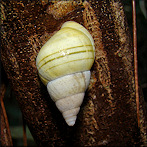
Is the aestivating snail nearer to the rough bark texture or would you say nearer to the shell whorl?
the shell whorl

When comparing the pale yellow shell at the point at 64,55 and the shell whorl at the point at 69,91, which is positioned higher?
the pale yellow shell at the point at 64,55

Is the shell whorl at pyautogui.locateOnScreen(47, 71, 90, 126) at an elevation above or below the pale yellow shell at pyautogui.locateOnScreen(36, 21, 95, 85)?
below

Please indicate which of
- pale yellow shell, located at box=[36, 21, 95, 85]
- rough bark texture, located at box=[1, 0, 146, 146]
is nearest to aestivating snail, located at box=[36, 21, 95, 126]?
pale yellow shell, located at box=[36, 21, 95, 85]

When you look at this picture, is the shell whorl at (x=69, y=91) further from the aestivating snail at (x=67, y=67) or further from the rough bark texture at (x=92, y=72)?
the rough bark texture at (x=92, y=72)

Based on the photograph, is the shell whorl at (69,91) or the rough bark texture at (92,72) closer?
the shell whorl at (69,91)

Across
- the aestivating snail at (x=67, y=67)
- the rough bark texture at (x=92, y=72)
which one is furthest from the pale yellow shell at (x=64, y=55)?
the rough bark texture at (x=92, y=72)

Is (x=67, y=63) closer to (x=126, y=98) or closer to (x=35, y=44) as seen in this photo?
(x=35, y=44)

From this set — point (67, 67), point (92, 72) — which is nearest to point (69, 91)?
point (67, 67)
